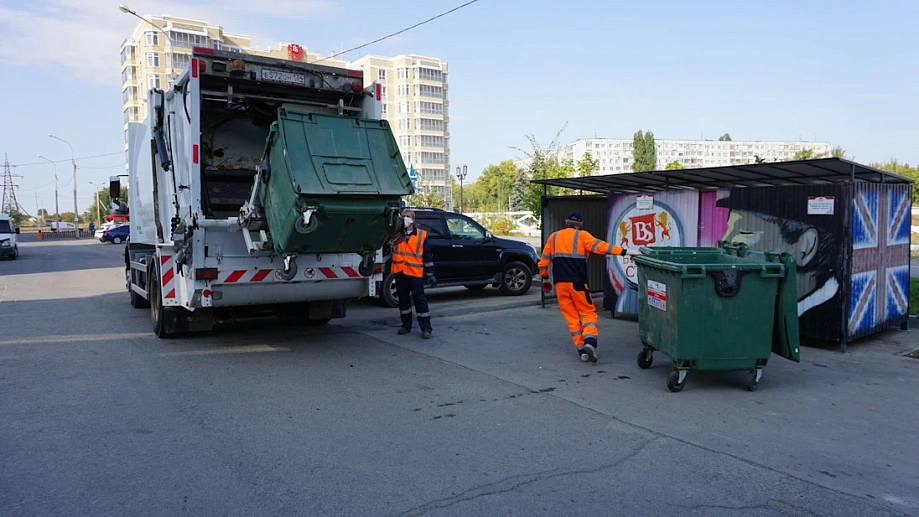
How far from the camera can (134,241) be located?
10.8m

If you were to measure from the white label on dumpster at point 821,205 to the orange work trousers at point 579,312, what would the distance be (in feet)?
9.50

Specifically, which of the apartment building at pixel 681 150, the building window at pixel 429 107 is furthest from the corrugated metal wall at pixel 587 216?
the apartment building at pixel 681 150

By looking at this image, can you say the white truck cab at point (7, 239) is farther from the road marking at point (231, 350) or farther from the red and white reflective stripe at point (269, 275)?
the red and white reflective stripe at point (269, 275)

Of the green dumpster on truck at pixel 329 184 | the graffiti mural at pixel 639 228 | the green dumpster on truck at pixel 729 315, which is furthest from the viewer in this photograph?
the graffiti mural at pixel 639 228

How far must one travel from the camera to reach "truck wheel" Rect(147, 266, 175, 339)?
8.20 m

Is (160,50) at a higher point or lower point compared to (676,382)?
higher

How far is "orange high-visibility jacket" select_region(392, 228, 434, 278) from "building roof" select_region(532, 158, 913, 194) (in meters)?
2.95

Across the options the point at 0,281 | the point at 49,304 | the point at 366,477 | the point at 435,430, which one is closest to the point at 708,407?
the point at 435,430

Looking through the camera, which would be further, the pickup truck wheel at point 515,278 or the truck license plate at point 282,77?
the pickup truck wheel at point 515,278

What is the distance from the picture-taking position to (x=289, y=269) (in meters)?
7.06

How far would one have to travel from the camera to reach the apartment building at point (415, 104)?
92.1 metres

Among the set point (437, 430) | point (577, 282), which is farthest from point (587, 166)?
point (437, 430)

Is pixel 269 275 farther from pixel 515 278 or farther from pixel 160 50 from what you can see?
pixel 160 50

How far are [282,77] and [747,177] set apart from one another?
6.23 metres
